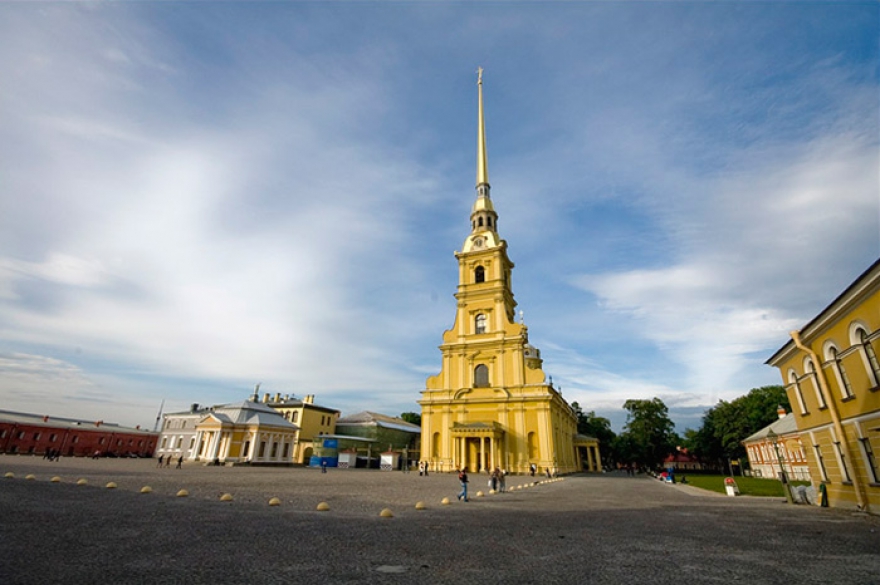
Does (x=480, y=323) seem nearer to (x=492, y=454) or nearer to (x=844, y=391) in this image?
Answer: (x=492, y=454)

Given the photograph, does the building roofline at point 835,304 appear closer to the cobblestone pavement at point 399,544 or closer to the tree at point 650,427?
the cobblestone pavement at point 399,544

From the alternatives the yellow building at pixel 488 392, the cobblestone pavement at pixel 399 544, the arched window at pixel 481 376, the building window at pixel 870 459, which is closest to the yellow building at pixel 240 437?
the yellow building at pixel 488 392

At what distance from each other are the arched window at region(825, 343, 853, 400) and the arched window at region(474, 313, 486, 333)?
1369 inches

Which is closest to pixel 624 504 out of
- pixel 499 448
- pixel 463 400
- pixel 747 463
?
pixel 499 448

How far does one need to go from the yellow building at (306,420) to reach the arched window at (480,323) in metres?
31.3

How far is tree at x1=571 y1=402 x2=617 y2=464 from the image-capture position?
81.7 m

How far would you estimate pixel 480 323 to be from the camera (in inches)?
1930

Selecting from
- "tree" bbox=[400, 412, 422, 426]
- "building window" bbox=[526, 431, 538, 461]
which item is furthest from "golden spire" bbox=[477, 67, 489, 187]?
"tree" bbox=[400, 412, 422, 426]

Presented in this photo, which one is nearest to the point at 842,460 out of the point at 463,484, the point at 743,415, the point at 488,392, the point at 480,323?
the point at 463,484

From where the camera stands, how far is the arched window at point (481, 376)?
46.0 meters

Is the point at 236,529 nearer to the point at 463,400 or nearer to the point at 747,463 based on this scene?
the point at 463,400

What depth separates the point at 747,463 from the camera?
59.8m

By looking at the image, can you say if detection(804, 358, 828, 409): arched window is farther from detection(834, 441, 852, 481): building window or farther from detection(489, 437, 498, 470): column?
detection(489, 437, 498, 470): column

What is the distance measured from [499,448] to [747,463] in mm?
42903
